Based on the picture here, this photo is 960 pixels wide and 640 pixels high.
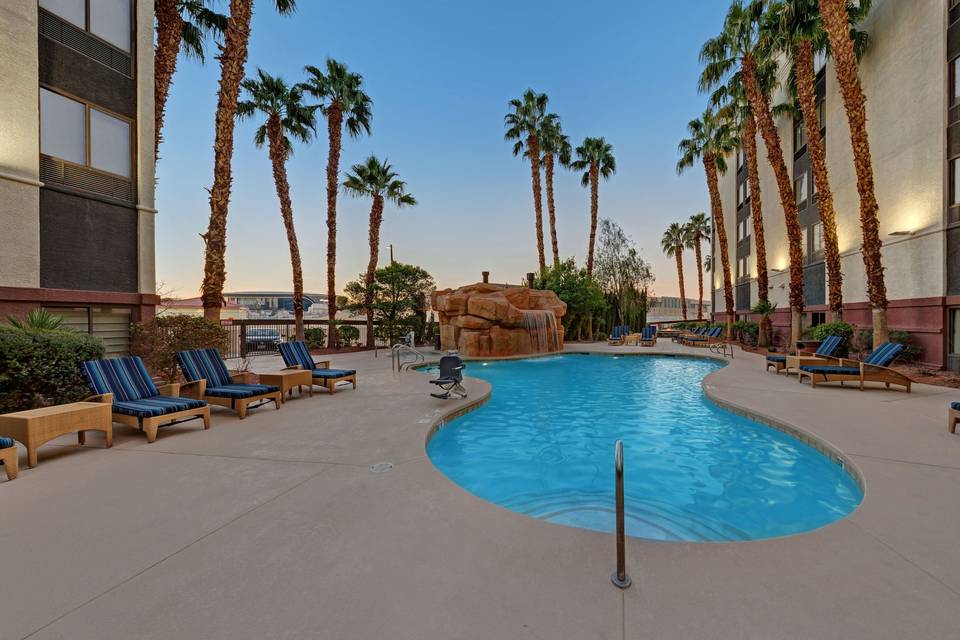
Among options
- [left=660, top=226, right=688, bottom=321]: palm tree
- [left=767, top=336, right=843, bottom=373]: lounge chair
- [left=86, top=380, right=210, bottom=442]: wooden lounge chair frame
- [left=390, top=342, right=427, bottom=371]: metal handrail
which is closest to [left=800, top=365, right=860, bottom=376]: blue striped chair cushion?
[left=767, top=336, right=843, bottom=373]: lounge chair

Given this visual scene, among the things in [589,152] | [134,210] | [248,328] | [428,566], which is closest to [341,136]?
[248,328]

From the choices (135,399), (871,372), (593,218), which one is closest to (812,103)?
(871,372)

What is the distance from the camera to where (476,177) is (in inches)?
1148

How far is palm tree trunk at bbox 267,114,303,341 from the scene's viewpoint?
56.6ft

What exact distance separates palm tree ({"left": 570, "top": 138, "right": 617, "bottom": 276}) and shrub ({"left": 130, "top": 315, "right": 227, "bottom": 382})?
851 inches

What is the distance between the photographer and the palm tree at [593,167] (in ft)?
85.7

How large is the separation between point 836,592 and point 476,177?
2958 cm

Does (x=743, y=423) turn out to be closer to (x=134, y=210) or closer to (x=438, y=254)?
(x=134, y=210)

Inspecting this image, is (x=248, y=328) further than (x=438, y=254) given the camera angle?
No

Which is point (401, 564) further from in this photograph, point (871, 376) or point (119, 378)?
point (871, 376)

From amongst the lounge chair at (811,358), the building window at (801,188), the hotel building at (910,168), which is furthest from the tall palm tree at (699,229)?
the lounge chair at (811,358)

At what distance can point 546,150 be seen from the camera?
86.2 ft

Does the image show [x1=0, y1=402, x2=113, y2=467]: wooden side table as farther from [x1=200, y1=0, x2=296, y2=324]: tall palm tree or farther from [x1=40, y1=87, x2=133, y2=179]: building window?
[x1=40, y1=87, x2=133, y2=179]: building window

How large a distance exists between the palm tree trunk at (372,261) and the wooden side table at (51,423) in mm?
14700
